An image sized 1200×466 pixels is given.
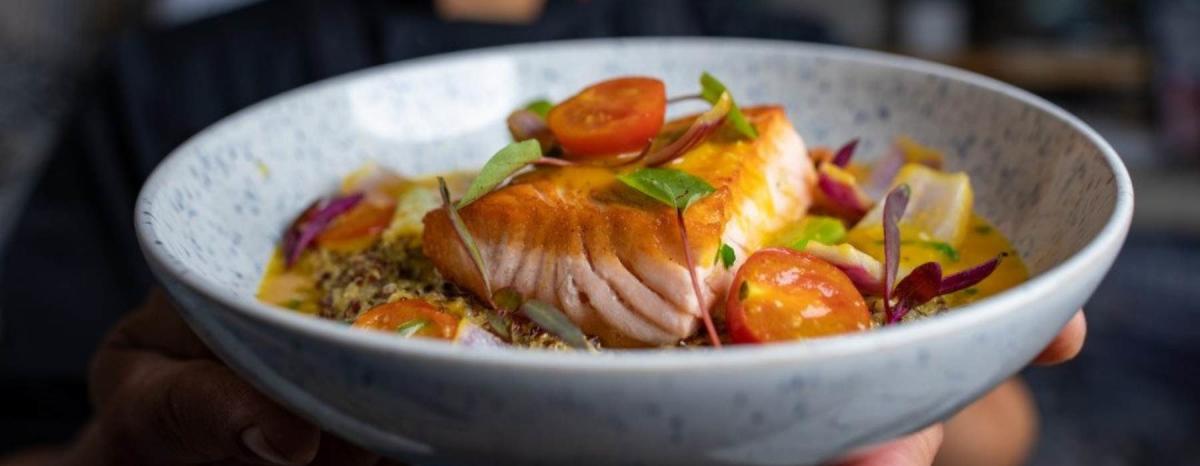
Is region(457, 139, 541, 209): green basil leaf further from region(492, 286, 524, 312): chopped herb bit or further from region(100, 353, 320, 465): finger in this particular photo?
region(100, 353, 320, 465): finger

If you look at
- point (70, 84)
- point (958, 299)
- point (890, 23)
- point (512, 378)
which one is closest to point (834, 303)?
point (958, 299)

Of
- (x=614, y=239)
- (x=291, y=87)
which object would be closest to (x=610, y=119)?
(x=614, y=239)

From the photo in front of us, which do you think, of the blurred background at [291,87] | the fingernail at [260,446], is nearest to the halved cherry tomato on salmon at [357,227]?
the fingernail at [260,446]

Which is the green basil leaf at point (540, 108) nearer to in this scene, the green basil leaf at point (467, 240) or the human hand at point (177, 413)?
the green basil leaf at point (467, 240)

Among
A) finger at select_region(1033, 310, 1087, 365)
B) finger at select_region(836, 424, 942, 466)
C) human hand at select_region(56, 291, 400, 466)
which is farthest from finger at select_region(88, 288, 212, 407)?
finger at select_region(1033, 310, 1087, 365)

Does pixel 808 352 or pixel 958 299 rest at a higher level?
pixel 808 352

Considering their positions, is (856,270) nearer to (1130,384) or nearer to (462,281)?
(462,281)

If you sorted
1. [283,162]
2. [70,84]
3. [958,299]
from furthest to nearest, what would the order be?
[70,84]
[283,162]
[958,299]

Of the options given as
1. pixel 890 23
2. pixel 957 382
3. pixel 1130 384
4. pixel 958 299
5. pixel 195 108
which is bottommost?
pixel 1130 384
